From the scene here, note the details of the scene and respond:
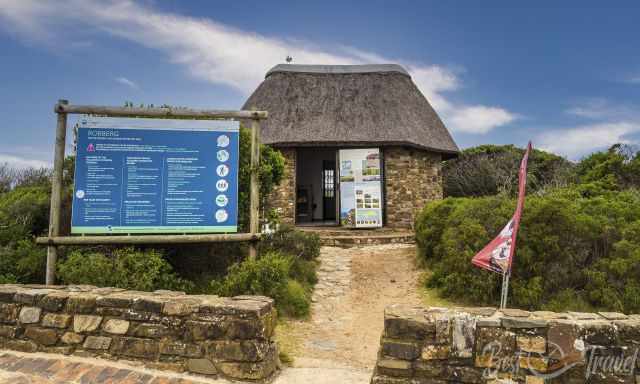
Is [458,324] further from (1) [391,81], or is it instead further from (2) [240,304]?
(1) [391,81]

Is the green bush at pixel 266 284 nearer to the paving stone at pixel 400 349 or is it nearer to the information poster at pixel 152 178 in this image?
the information poster at pixel 152 178

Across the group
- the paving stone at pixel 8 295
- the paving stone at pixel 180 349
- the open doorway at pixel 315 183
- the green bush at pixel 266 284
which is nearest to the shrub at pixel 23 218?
the paving stone at pixel 8 295

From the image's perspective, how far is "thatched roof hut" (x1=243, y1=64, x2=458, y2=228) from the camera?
13516mm

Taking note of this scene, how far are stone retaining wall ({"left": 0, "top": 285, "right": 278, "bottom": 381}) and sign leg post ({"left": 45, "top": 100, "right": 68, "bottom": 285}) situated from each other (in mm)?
2416

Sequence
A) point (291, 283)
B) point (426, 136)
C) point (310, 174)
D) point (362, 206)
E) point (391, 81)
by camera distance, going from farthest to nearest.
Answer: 1. point (310, 174)
2. point (391, 81)
3. point (426, 136)
4. point (362, 206)
5. point (291, 283)

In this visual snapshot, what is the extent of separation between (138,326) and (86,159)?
12.6 ft

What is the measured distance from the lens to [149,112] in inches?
273

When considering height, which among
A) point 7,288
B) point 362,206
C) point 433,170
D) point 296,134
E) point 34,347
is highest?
point 296,134

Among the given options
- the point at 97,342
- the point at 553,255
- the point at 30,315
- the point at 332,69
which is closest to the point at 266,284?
the point at 97,342

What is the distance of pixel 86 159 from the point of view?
6742mm

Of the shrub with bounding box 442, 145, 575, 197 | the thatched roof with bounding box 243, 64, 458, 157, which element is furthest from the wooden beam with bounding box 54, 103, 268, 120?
the shrub with bounding box 442, 145, 575, 197

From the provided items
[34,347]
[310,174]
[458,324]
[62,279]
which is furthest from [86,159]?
[310,174]

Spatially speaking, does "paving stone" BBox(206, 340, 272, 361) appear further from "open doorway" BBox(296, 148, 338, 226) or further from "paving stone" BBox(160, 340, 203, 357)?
"open doorway" BBox(296, 148, 338, 226)

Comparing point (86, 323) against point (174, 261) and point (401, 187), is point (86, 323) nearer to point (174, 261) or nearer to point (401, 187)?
point (174, 261)
